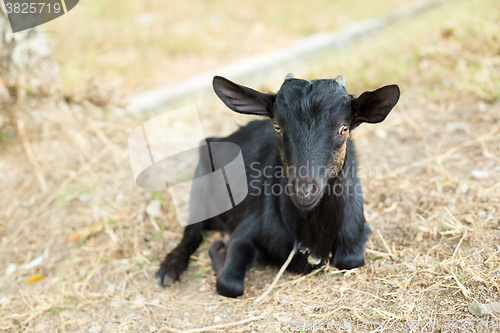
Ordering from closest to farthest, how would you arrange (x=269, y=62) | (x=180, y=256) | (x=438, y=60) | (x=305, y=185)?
(x=305, y=185) < (x=180, y=256) < (x=438, y=60) < (x=269, y=62)

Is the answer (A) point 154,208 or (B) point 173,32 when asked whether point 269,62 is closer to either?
(B) point 173,32

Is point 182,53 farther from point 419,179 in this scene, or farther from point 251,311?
point 251,311

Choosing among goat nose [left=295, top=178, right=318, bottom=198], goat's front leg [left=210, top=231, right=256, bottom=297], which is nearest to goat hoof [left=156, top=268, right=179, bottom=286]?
goat's front leg [left=210, top=231, right=256, bottom=297]

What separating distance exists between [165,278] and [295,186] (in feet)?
5.18

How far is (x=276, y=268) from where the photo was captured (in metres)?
3.37

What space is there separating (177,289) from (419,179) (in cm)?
257

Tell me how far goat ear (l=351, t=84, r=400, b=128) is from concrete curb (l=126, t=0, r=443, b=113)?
3.82 meters

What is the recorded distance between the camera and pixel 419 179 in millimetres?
4074

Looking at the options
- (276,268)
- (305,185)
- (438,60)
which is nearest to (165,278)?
(276,268)

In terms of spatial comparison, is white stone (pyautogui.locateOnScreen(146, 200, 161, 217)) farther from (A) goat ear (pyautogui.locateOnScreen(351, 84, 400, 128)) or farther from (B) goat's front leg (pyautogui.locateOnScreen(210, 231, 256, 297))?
(A) goat ear (pyautogui.locateOnScreen(351, 84, 400, 128))

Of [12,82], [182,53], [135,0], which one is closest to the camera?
[12,82]

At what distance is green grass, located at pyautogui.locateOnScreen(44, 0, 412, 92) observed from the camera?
7.27 meters

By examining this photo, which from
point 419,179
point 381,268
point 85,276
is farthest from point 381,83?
point 85,276

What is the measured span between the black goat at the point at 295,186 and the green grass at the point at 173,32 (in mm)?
3514
